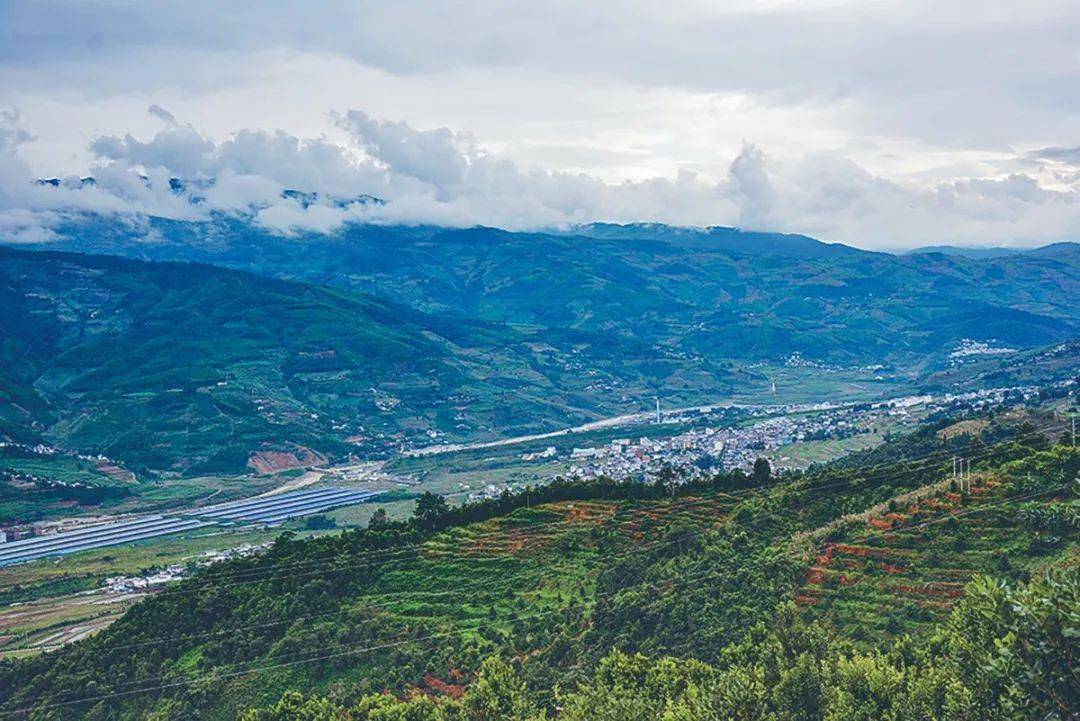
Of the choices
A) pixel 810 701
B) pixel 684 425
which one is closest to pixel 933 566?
pixel 810 701

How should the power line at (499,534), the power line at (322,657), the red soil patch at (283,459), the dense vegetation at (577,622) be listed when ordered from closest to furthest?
the dense vegetation at (577,622), the power line at (322,657), the power line at (499,534), the red soil patch at (283,459)

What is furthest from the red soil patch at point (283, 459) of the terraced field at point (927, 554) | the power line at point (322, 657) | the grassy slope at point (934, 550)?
the terraced field at point (927, 554)

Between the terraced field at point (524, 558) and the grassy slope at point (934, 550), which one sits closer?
the grassy slope at point (934, 550)

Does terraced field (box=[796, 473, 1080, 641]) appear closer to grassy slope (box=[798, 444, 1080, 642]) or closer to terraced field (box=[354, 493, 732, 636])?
grassy slope (box=[798, 444, 1080, 642])

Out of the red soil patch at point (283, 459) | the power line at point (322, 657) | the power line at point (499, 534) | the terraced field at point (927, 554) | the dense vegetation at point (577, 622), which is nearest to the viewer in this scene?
the dense vegetation at point (577, 622)

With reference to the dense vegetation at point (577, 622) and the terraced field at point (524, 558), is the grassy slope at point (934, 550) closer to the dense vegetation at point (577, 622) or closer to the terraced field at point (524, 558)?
the dense vegetation at point (577, 622)

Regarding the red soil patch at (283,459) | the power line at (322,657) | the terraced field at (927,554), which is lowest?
the red soil patch at (283,459)

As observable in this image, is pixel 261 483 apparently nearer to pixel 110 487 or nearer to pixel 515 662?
pixel 110 487
